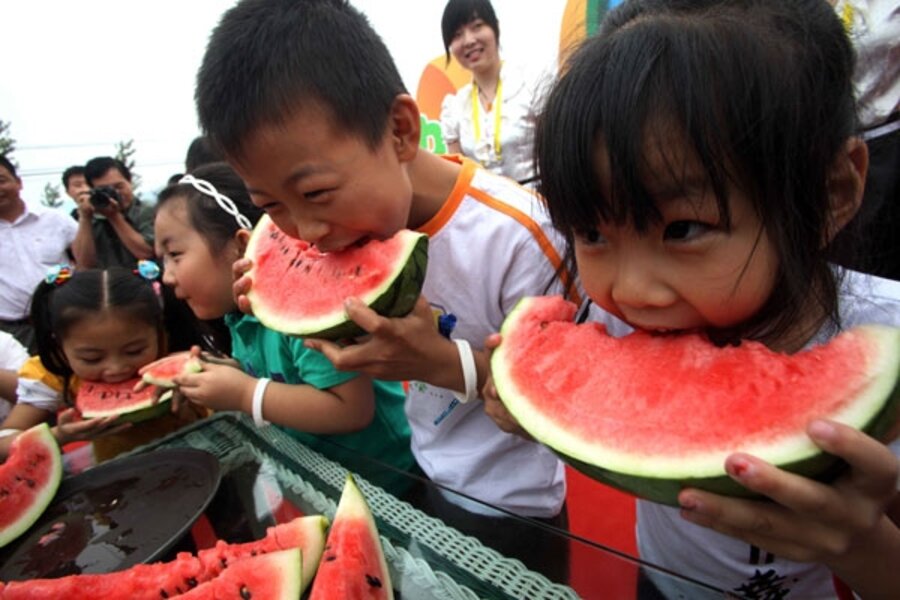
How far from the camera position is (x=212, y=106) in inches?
38.5

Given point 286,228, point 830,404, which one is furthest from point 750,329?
point 286,228

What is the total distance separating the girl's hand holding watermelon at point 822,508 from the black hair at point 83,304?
1.77 metres

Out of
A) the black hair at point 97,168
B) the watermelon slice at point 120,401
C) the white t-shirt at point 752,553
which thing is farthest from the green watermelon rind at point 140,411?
the black hair at point 97,168

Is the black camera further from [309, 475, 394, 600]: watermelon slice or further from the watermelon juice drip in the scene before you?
the watermelon juice drip

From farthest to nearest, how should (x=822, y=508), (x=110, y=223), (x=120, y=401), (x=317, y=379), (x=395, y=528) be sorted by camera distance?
1. (x=110, y=223)
2. (x=120, y=401)
3. (x=317, y=379)
4. (x=395, y=528)
5. (x=822, y=508)

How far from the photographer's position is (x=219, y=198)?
153cm

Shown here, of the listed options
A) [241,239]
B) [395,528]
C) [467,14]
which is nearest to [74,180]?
[467,14]

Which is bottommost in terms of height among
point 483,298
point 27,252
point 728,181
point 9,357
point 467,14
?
point 9,357

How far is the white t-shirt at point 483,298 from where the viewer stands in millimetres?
1125

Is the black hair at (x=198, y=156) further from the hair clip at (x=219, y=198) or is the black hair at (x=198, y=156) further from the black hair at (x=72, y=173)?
the black hair at (x=72, y=173)

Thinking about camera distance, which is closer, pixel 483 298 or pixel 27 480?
pixel 483 298

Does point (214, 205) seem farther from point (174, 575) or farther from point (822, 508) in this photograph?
point (822, 508)

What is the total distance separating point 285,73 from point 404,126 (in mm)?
257

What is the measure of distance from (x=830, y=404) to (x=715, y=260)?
0.65ft
